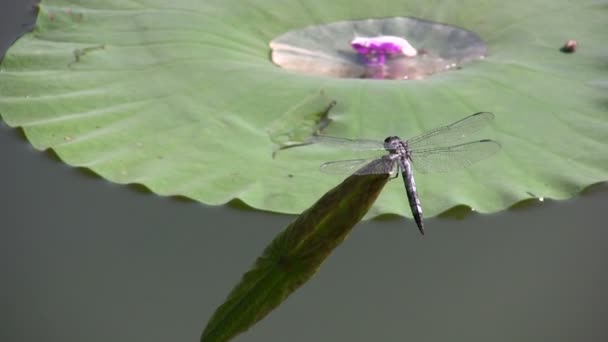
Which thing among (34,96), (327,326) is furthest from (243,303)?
(34,96)

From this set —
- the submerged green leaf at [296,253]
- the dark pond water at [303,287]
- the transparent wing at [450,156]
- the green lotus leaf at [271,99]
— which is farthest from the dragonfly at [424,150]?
the submerged green leaf at [296,253]

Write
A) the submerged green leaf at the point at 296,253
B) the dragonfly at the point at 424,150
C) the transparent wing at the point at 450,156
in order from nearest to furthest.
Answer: the submerged green leaf at the point at 296,253
the dragonfly at the point at 424,150
the transparent wing at the point at 450,156

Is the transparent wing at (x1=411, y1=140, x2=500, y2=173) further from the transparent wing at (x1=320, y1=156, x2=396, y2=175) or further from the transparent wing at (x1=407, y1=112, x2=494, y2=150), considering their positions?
the transparent wing at (x1=320, y1=156, x2=396, y2=175)

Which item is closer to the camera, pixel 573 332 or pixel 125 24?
pixel 573 332

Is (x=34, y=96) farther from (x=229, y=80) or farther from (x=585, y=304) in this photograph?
(x=585, y=304)

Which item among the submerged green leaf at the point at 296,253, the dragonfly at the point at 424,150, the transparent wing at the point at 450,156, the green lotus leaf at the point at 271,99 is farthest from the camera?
the green lotus leaf at the point at 271,99

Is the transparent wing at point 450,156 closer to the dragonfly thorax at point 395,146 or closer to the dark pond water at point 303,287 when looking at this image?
the dragonfly thorax at point 395,146
